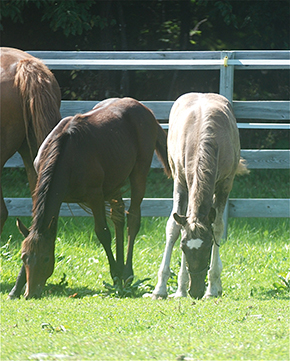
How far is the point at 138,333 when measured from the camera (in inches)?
137

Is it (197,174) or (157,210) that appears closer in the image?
(197,174)

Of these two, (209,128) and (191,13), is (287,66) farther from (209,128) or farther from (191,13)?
(191,13)

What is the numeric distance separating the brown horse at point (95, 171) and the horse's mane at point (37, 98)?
319 mm

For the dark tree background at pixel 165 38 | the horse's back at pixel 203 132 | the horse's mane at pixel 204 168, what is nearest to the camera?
the horse's mane at pixel 204 168

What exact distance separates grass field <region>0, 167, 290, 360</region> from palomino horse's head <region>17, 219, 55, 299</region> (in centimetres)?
15

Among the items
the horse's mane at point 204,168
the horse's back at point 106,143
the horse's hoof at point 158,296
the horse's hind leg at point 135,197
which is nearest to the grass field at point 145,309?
the horse's hoof at point 158,296

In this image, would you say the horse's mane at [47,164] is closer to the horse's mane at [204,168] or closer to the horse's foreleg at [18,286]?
the horse's foreleg at [18,286]

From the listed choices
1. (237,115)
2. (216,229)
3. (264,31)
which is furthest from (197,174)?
(264,31)

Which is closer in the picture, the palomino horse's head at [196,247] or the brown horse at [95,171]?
the palomino horse's head at [196,247]

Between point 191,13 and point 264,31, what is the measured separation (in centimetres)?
165

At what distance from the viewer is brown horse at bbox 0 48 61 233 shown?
17.1ft

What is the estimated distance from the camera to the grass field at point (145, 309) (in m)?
3.08

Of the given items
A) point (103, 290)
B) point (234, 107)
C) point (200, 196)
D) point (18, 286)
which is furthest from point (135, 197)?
point (234, 107)

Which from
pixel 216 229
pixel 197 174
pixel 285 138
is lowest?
pixel 285 138
